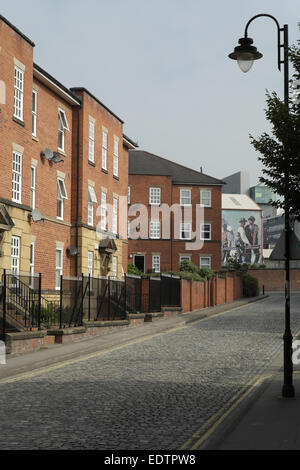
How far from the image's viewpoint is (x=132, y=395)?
10.8 metres

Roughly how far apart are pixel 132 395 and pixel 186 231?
155ft

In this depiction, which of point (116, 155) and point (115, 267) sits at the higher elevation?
point (116, 155)

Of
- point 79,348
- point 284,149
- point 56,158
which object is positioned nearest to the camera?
point 284,149

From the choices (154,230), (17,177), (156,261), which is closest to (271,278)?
(156,261)

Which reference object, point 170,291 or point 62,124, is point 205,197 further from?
point 62,124

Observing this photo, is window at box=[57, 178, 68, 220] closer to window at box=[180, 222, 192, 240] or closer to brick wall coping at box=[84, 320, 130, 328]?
brick wall coping at box=[84, 320, 130, 328]

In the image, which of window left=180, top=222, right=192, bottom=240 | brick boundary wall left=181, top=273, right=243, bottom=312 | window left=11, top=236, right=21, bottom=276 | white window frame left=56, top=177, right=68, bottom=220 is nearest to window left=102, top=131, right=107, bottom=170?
white window frame left=56, top=177, right=68, bottom=220

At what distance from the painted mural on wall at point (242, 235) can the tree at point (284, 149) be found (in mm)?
90281

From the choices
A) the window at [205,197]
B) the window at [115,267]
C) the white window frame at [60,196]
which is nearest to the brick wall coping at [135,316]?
the white window frame at [60,196]

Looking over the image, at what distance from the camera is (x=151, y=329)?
23594mm

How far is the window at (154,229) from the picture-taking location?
5694 centimetres

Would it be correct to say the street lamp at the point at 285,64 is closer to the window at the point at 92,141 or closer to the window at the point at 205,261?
the window at the point at 92,141

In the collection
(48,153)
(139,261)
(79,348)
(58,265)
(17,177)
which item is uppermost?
(48,153)
